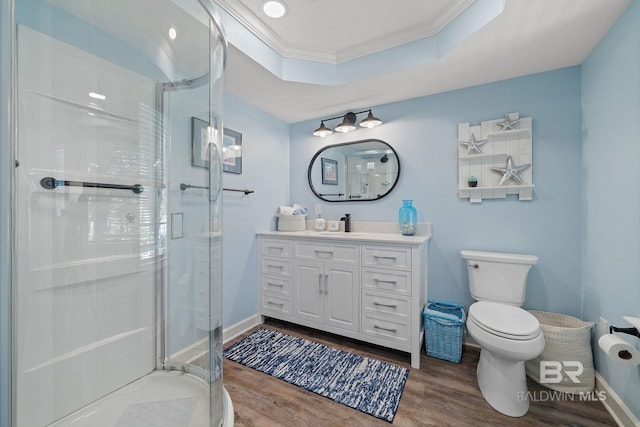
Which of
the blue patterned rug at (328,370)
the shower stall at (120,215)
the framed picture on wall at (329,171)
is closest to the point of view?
the shower stall at (120,215)

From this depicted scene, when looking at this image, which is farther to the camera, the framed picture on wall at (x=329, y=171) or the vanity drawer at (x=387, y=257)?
the framed picture on wall at (x=329, y=171)

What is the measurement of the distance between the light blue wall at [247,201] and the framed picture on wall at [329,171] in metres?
0.49

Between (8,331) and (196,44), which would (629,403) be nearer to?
(8,331)

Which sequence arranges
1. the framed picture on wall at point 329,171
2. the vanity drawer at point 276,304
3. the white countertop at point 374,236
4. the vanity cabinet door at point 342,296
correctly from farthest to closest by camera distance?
the framed picture on wall at point 329,171 < the vanity drawer at point 276,304 < the vanity cabinet door at point 342,296 < the white countertop at point 374,236

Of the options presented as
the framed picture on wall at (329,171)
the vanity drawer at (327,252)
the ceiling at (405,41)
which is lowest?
the vanity drawer at (327,252)

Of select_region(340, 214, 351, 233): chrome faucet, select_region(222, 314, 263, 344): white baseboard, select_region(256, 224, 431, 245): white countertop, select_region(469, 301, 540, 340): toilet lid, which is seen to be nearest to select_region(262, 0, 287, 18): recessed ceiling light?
select_region(256, 224, 431, 245): white countertop

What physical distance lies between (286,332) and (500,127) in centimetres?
245

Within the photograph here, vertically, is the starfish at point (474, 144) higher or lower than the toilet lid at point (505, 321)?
higher

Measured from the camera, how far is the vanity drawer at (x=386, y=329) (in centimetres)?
181

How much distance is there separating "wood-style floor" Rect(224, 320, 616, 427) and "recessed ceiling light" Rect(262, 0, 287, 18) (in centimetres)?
231

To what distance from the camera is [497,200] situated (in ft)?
6.48

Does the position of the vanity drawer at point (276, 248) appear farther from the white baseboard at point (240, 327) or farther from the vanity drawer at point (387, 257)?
the vanity drawer at point (387, 257)

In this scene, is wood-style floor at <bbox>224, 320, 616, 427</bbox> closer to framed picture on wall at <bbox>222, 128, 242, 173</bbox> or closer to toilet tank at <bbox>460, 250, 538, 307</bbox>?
toilet tank at <bbox>460, 250, 538, 307</bbox>

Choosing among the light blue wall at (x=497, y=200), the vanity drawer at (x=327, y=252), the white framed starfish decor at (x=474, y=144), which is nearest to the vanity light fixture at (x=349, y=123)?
the light blue wall at (x=497, y=200)
